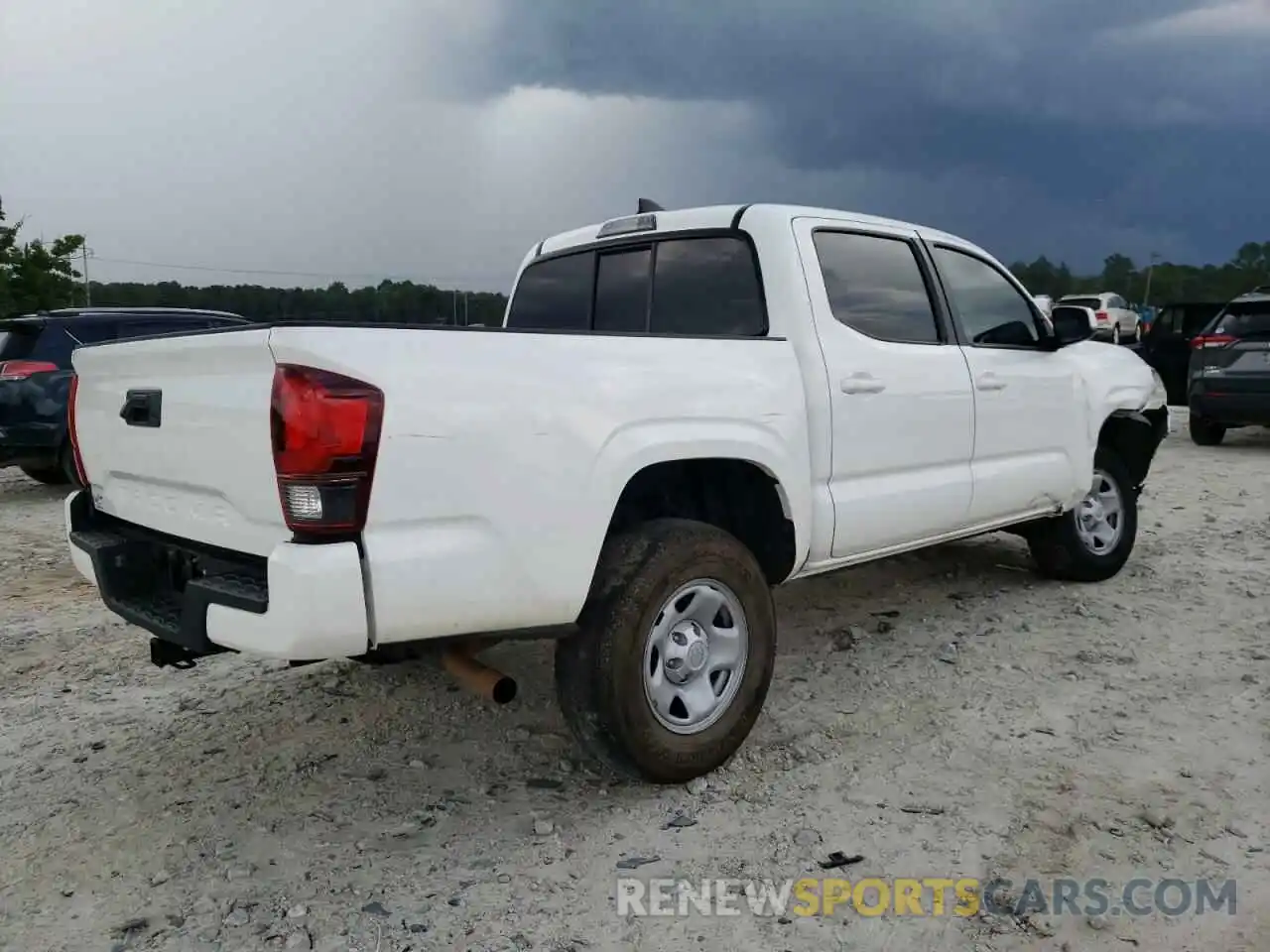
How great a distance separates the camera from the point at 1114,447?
563 centimetres

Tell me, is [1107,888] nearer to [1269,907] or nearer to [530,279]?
[1269,907]

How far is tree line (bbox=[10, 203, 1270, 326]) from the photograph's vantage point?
3.66 metres

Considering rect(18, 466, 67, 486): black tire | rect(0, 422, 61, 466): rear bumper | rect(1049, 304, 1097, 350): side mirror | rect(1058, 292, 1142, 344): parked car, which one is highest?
rect(1058, 292, 1142, 344): parked car

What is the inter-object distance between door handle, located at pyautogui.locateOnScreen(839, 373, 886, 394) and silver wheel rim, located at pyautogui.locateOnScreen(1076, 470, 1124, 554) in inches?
89.3

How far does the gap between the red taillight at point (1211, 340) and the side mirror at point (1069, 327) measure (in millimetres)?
7012

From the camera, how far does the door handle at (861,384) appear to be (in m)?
3.67

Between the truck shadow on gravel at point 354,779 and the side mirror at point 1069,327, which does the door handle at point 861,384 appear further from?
the side mirror at point 1069,327

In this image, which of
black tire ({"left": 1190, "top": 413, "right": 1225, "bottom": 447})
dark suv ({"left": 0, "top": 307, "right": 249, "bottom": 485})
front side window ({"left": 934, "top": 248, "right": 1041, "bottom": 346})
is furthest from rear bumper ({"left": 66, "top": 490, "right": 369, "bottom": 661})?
black tire ({"left": 1190, "top": 413, "right": 1225, "bottom": 447})

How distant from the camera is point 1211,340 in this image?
423 inches

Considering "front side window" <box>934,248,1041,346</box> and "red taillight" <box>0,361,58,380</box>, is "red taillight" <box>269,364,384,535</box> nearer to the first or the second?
→ "front side window" <box>934,248,1041,346</box>

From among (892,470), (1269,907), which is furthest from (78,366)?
(1269,907)

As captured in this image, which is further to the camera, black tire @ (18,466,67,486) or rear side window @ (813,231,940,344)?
black tire @ (18,466,67,486)

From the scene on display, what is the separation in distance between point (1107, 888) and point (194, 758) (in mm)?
2954

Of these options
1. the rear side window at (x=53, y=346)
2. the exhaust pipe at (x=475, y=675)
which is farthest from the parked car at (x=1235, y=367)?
the rear side window at (x=53, y=346)
